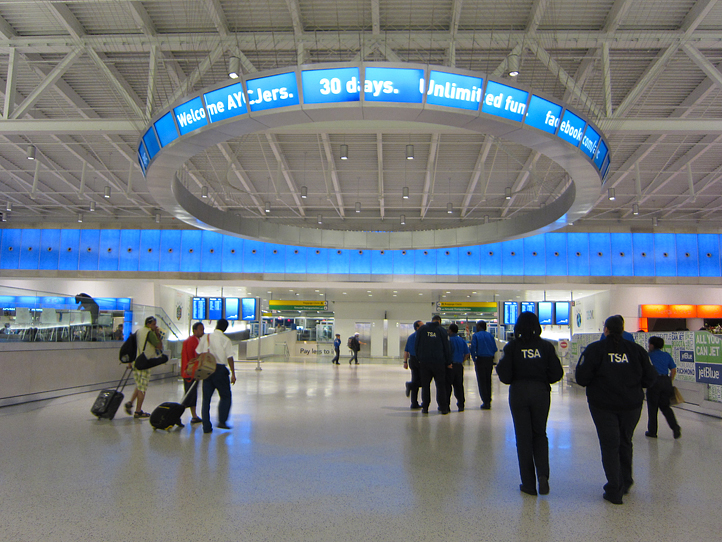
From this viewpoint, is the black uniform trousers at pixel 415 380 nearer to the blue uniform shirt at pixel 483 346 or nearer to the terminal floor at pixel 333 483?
the blue uniform shirt at pixel 483 346

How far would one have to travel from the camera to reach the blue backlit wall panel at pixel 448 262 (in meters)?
28.8

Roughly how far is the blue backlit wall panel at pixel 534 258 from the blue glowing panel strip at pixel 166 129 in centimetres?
2372

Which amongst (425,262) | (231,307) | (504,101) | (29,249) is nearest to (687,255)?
(425,262)

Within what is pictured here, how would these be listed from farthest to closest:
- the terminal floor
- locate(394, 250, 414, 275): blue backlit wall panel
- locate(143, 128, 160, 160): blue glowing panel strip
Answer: locate(394, 250, 414, 275): blue backlit wall panel → locate(143, 128, 160, 160): blue glowing panel strip → the terminal floor

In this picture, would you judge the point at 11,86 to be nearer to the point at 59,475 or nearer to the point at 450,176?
the point at 59,475

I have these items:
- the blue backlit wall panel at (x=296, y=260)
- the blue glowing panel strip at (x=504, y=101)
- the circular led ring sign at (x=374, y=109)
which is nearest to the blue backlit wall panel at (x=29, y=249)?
the blue backlit wall panel at (x=296, y=260)

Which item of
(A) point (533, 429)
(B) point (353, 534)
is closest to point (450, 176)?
(A) point (533, 429)

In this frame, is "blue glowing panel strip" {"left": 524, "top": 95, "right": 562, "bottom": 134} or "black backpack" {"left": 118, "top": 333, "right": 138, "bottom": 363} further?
"black backpack" {"left": 118, "top": 333, "right": 138, "bottom": 363}

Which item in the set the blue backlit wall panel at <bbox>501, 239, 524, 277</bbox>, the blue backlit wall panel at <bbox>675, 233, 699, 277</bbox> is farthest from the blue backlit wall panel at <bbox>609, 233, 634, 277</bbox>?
the blue backlit wall panel at <bbox>501, 239, 524, 277</bbox>

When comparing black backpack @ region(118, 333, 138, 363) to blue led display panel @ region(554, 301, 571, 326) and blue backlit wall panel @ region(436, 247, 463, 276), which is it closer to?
blue backlit wall panel @ region(436, 247, 463, 276)

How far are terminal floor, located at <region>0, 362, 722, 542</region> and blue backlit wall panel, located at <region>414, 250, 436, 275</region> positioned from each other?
2075 centimetres

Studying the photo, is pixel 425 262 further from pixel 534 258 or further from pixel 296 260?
pixel 296 260

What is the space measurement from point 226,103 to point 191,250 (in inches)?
917

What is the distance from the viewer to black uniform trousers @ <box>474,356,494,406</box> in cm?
965
